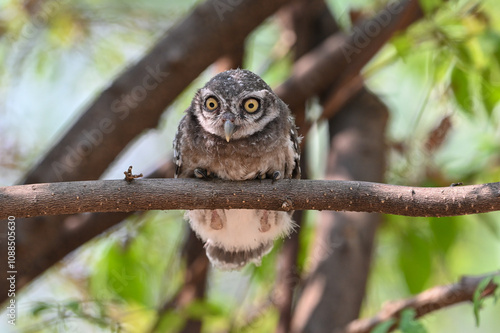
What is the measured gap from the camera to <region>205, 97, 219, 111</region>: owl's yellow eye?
112 inches

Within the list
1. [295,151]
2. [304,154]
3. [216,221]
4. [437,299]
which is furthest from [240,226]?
[304,154]

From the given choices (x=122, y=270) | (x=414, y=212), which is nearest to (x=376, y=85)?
(x=122, y=270)

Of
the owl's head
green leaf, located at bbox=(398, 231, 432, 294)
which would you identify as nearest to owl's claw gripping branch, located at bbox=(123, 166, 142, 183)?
the owl's head

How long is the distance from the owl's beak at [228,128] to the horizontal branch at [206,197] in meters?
0.41

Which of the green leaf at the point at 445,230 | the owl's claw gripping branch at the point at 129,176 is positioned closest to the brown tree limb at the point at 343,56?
the green leaf at the point at 445,230

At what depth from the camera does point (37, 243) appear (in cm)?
383

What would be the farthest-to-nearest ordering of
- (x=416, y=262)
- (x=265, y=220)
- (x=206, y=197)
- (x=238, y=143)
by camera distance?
(x=416, y=262)
(x=265, y=220)
(x=238, y=143)
(x=206, y=197)

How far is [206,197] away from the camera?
2408mm

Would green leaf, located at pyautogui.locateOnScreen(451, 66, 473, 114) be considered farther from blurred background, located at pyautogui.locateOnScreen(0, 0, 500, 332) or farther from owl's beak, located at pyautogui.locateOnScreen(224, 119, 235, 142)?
owl's beak, located at pyautogui.locateOnScreen(224, 119, 235, 142)

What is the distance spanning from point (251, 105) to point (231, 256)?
3.23 feet

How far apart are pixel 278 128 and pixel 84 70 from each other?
2.89 m

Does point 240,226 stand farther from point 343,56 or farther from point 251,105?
point 343,56

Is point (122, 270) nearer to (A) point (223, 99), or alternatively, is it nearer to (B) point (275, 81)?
(A) point (223, 99)

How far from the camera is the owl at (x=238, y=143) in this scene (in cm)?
281
